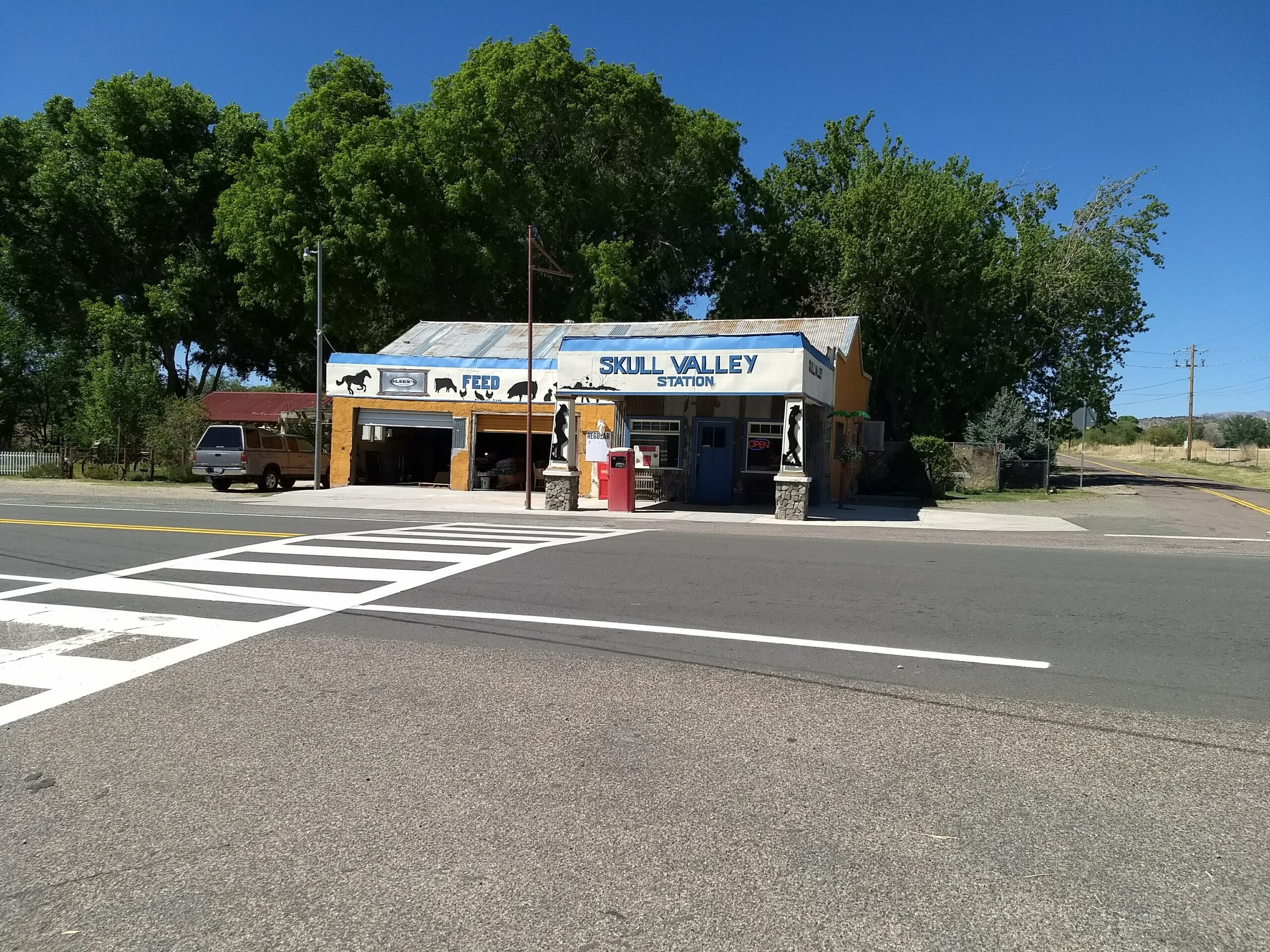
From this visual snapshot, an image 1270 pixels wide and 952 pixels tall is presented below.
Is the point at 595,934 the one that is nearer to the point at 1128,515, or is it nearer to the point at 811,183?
the point at 1128,515

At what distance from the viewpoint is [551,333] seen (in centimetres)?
3012

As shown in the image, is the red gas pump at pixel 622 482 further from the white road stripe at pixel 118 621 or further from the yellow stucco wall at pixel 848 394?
the white road stripe at pixel 118 621

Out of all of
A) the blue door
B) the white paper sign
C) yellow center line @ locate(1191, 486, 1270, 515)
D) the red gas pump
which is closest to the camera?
the red gas pump

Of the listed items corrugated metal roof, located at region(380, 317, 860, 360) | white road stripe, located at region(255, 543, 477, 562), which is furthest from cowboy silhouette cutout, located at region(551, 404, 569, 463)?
white road stripe, located at region(255, 543, 477, 562)

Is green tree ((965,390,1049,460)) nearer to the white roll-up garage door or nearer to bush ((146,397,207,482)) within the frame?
the white roll-up garage door

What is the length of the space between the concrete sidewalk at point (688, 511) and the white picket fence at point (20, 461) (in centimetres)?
1564

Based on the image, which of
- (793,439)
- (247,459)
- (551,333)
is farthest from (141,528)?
(551,333)

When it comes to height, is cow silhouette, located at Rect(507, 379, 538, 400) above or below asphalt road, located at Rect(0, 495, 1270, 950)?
above

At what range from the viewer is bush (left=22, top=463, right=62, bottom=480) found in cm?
3259

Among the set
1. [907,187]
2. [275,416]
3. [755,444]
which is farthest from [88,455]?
[907,187]

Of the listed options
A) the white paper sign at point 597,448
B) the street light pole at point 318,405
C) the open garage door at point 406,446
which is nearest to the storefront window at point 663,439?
the white paper sign at point 597,448

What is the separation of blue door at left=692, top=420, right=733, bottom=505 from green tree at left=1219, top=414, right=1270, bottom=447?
3453 inches

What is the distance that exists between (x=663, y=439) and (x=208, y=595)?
16.2 metres

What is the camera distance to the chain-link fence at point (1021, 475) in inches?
1248
